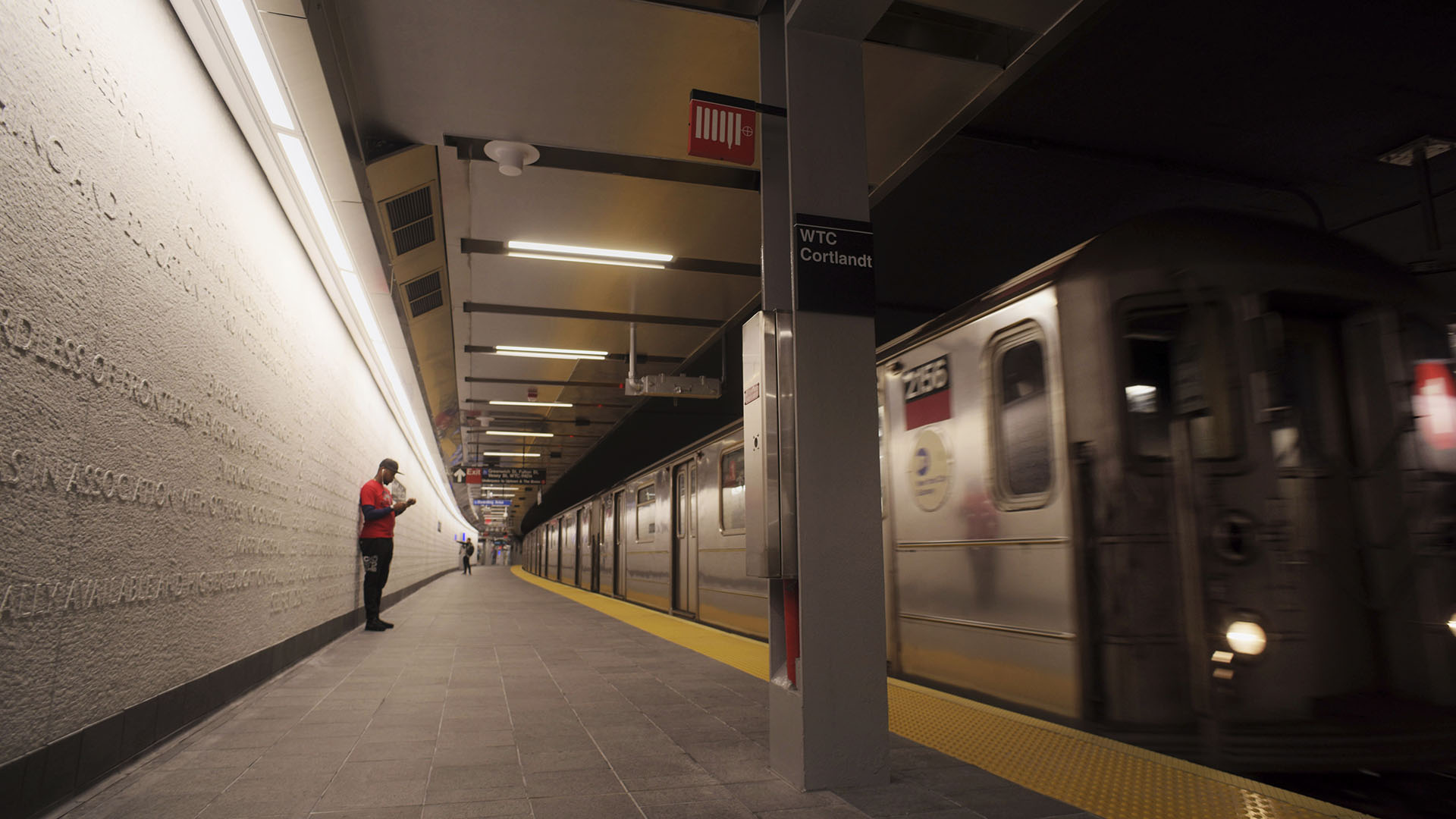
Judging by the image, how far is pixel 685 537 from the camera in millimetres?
9289

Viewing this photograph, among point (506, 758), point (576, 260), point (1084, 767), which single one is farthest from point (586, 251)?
point (1084, 767)

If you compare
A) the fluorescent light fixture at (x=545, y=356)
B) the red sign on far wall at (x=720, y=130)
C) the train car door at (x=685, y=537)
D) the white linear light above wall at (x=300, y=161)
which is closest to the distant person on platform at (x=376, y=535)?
the white linear light above wall at (x=300, y=161)

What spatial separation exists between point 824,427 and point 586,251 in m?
4.75

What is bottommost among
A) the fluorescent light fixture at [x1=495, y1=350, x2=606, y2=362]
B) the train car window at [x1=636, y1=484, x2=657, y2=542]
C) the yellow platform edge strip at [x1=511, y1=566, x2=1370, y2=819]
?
the yellow platform edge strip at [x1=511, y1=566, x2=1370, y2=819]

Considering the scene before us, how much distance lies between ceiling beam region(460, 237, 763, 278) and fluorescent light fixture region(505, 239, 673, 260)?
8cm

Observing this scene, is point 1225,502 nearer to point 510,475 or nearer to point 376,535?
point 376,535

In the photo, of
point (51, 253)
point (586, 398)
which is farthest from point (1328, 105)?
point (586, 398)

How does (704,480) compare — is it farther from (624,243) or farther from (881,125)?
(881,125)

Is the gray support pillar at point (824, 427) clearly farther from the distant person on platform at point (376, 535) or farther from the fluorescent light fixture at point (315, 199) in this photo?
the distant person on platform at point (376, 535)

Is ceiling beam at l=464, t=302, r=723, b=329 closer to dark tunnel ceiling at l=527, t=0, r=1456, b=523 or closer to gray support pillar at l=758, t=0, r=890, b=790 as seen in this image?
dark tunnel ceiling at l=527, t=0, r=1456, b=523

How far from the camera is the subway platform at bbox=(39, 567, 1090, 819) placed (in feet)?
7.82

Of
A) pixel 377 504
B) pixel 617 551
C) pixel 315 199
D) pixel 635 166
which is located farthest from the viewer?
pixel 617 551

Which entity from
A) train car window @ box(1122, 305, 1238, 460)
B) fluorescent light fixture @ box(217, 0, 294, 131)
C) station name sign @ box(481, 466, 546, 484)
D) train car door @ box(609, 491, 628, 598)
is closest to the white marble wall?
fluorescent light fixture @ box(217, 0, 294, 131)

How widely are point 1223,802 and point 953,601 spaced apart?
64.9 inches
